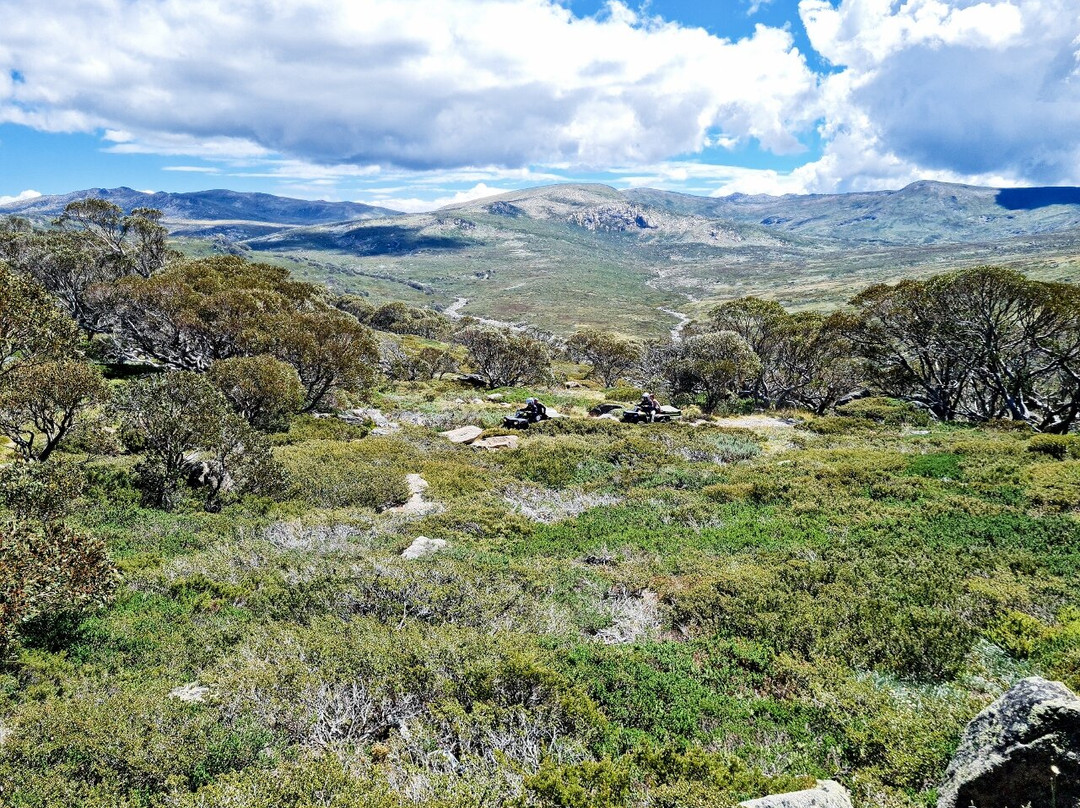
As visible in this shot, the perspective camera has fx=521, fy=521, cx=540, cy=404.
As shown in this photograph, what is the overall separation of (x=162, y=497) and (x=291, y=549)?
6451 millimetres

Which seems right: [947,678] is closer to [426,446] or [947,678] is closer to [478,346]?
[426,446]

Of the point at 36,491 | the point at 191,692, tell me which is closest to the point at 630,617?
the point at 191,692

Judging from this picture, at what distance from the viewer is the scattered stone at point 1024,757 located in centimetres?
492

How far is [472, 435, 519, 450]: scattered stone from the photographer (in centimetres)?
2684

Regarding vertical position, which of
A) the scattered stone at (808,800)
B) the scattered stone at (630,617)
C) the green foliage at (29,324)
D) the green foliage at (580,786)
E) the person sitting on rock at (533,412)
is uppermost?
the green foliage at (29,324)

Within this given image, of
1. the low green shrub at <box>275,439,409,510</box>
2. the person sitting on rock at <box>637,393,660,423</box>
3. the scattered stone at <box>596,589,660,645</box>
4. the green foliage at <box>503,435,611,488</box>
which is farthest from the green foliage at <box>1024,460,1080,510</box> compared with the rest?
the low green shrub at <box>275,439,409,510</box>

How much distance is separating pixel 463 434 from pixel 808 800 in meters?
25.1

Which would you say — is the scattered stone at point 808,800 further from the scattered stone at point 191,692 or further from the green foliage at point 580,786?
the scattered stone at point 191,692

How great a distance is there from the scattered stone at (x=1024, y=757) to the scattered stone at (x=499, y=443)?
21.8 metres

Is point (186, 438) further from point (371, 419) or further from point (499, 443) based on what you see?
point (371, 419)

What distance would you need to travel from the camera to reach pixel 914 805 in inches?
223

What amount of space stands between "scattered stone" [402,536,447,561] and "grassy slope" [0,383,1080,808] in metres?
0.60

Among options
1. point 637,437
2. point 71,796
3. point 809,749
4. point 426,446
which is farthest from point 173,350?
point 809,749

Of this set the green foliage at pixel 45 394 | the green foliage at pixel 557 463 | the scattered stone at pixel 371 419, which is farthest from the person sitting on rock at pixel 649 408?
the green foliage at pixel 45 394
